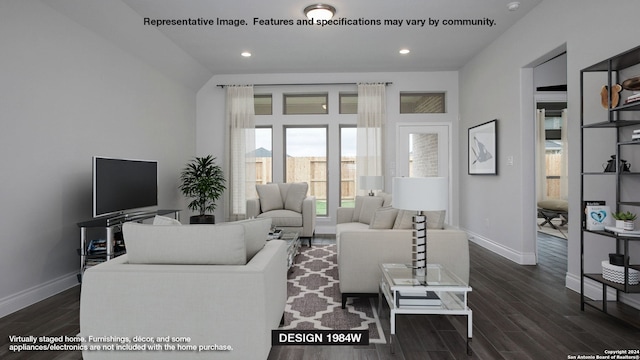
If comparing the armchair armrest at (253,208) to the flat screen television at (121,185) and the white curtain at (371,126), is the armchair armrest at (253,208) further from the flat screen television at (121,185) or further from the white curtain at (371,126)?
the white curtain at (371,126)

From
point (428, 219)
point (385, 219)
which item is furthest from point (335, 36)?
point (428, 219)

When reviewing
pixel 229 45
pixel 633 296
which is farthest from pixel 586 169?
pixel 229 45

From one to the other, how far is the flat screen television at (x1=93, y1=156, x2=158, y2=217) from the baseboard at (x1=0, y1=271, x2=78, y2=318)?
0.69 meters

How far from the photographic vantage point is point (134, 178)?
4055mm

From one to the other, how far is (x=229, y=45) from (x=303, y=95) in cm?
192

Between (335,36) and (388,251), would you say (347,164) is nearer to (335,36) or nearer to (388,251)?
(335,36)

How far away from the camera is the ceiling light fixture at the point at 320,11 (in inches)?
147

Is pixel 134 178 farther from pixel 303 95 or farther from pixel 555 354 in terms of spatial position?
pixel 555 354

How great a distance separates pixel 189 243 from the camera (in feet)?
5.57

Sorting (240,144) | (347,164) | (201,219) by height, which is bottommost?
(201,219)

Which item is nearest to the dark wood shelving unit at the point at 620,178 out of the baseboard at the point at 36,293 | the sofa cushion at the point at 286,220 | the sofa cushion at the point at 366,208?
the sofa cushion at the point at 366,208

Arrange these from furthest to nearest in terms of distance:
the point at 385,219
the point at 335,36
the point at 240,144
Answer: the point at 240,144 < the point at 335,36 < the point at 385,219

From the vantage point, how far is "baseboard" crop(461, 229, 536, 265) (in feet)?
13.4

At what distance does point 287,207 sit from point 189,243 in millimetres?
3817
